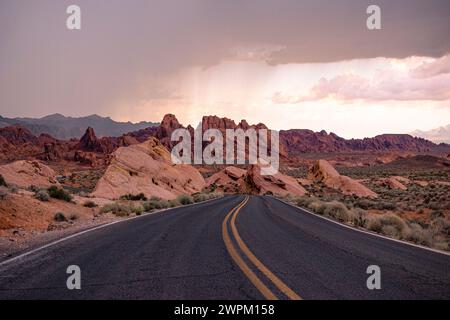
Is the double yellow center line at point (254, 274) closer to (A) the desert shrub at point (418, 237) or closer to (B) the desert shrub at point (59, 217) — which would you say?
(A) the desert shrub at point (418, 237)

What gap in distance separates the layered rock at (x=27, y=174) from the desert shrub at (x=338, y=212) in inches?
916

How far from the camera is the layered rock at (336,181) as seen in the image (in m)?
56.1

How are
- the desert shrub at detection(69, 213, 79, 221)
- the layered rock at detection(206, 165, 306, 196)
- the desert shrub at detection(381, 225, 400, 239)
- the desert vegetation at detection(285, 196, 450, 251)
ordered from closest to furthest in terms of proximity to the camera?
the desert vegetation at detection(285, 196, 450, 251)
the desert shrub at detection(381, 225, 400, 239)
the desert shrub at detection(69, 213, 79, 221)
the layered rock at detection(206, 165, 306, 196)

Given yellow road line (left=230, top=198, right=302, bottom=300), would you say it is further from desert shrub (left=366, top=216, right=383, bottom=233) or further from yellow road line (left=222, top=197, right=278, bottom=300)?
desert shrub (left=366, top=216, right=383, bottom=233)

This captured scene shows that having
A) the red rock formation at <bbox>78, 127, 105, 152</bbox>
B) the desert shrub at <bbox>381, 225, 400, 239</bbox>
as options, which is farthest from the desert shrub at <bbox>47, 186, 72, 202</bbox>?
the red rock formation at <bbox>78, 127, 105, 152</bbox>

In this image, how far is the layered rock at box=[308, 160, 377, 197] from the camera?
5612 centimetres

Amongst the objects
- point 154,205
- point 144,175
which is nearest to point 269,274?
point 154,205

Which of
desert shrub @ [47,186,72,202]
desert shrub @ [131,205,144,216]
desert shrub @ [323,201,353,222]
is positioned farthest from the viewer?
desert shrub @ [47,186,72,202]

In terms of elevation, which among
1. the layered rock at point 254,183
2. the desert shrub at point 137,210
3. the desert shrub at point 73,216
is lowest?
the layered rock at point 254,183

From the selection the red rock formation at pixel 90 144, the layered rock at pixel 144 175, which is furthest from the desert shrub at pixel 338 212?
the red rock formation at pixel 90 144

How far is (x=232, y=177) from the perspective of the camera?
251 feet

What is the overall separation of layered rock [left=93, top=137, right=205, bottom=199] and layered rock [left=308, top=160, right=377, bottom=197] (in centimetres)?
2303

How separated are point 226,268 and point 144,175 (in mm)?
32416
